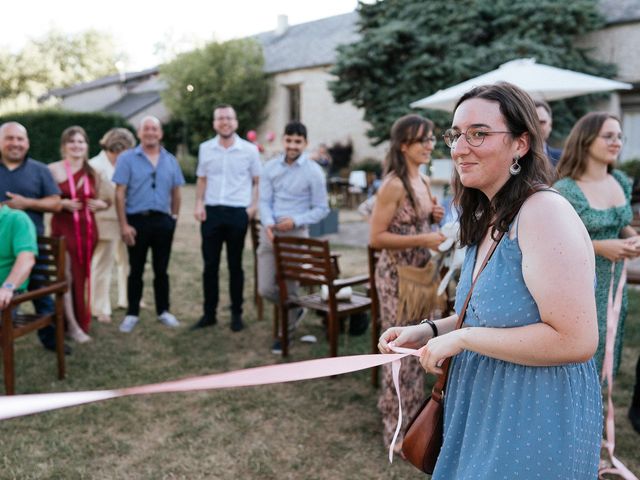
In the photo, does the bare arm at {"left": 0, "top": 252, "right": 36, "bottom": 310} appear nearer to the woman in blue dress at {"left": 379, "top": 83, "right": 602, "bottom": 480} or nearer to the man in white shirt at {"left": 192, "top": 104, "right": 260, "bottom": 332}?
the man in white shirt at {"left": 192, "top": 104, "right": 260, "bottom": 332}

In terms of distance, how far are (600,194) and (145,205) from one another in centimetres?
435

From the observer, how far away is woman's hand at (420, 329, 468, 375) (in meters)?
1.52

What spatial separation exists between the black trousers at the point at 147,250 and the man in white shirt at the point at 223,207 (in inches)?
15.5

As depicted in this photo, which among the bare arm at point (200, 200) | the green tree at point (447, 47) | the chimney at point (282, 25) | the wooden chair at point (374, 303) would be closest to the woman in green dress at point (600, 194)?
the wooden chair at point (374, 303)

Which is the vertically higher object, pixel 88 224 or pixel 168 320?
pixel 88 224

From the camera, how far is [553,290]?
4.46ft

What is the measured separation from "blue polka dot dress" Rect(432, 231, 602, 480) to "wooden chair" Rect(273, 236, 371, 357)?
309cm

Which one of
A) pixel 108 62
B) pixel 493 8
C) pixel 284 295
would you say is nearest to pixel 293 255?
pixel 284 295

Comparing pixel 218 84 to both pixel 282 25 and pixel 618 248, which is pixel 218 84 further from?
pixel 618 248

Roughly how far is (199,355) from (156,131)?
2.42m

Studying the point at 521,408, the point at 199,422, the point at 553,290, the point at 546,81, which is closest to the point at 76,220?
the point at 199,422

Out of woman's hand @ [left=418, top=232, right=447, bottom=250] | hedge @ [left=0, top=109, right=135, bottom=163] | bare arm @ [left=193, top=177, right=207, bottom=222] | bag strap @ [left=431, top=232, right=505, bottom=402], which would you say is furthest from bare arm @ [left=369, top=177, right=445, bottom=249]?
hedge @ [left=0, top=109, right=135, bottom=163]

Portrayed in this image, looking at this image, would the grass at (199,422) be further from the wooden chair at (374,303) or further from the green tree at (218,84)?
the green tree at (218,84)

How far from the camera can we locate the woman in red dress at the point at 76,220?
564 centimetres
